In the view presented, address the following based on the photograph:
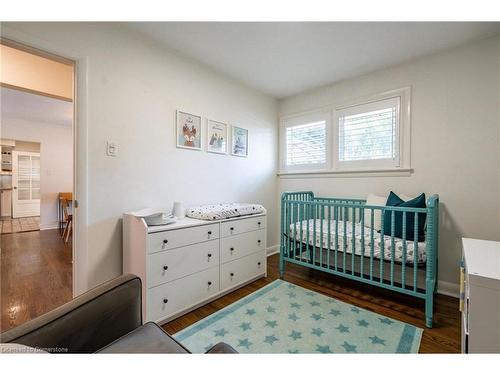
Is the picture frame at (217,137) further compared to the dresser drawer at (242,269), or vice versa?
the picture frame at (217,137)

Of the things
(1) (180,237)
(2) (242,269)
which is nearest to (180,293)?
(1) (180,237)

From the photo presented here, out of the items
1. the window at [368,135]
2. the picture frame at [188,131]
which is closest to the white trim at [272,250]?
the window at [368,135]

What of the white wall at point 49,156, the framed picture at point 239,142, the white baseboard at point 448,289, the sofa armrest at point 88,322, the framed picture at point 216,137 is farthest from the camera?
the white wall at point 49,156

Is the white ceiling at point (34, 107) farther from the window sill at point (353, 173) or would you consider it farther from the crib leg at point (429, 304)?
the crib leg at point (429, 304)

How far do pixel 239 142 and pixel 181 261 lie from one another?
158cm

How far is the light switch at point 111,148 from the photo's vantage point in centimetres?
167

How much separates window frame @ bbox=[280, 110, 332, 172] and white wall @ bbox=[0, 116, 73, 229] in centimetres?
520

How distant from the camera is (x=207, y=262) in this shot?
72.4 inches

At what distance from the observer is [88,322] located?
0.83 m

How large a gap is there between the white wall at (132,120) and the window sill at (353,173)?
1.02m

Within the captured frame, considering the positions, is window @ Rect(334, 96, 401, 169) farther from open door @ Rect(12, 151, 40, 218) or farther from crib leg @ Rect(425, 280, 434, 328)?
open door @ Rect(12, 151, 40, 218)
